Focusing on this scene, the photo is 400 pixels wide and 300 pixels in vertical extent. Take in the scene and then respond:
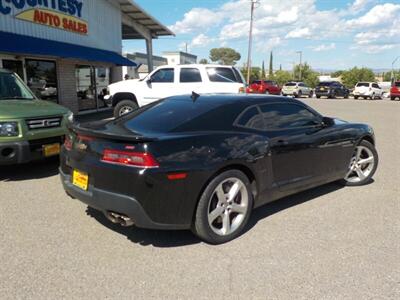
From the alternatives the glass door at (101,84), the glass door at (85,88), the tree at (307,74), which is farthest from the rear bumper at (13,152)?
the tree at (307,74)

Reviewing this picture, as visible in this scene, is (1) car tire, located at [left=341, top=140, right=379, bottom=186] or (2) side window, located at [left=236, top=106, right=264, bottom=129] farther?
(1) car tire, located at [left=341, top=140, right=379, bottom=186]

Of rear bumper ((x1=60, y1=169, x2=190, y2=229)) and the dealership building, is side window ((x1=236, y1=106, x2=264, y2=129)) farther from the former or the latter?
the dealership building

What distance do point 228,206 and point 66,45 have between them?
1213cm

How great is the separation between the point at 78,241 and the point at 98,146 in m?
0.98

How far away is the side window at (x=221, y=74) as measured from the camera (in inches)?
447

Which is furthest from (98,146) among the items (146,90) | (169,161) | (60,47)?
(60,47)

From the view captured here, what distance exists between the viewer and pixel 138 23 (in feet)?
74.9

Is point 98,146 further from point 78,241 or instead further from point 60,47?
point 60,47

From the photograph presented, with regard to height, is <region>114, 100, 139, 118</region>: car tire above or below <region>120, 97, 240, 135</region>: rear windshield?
below

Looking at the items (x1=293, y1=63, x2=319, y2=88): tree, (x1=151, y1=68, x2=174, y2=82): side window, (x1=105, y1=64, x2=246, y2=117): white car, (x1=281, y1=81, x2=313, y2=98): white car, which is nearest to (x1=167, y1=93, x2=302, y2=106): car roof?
(x1=105, y1=64, x2=246, y2=117): white car

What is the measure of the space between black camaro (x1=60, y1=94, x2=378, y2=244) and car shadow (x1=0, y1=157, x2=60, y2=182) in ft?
7.62

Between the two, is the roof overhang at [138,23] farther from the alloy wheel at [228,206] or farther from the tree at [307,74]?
the tree at [307,74]

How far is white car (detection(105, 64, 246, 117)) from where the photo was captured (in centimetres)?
1131

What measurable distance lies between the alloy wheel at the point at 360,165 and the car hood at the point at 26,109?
186 inches
